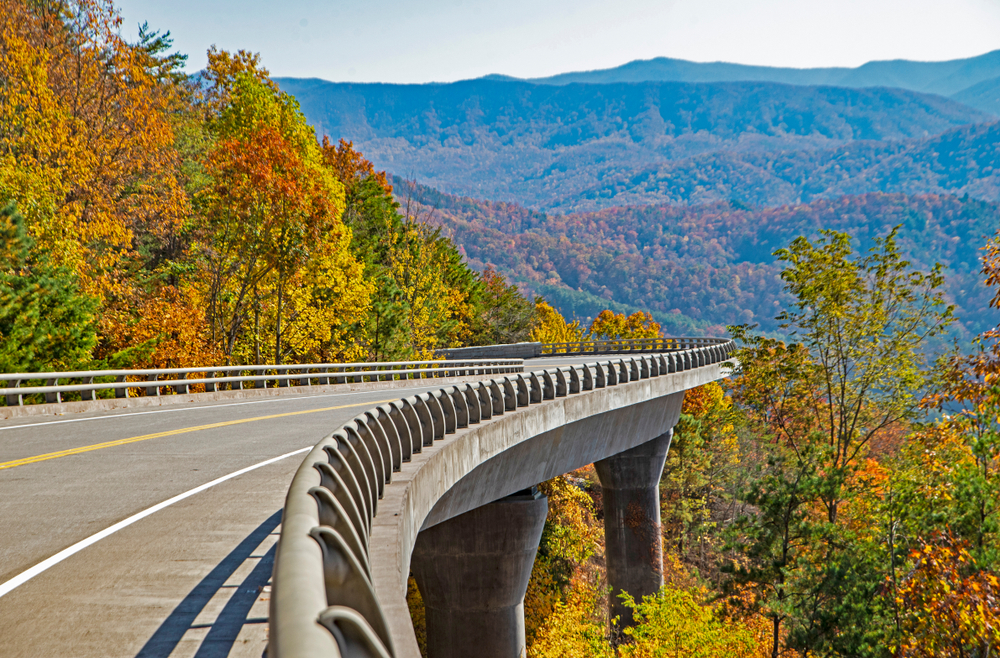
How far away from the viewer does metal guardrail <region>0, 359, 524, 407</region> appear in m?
17.7

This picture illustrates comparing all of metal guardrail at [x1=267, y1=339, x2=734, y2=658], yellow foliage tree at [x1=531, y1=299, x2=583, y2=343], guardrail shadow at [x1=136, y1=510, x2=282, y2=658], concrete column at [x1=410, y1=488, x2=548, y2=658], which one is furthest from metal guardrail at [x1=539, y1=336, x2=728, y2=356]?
guardrail shadow at [x1=136, y1=510, x2=282, y2=658]

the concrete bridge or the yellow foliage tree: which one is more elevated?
the concrete bridge

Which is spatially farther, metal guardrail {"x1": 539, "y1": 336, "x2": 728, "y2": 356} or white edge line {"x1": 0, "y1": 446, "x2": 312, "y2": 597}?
metal guardrail {"x1": 539, "y1": 336, "x2": 728, "y2": 356}

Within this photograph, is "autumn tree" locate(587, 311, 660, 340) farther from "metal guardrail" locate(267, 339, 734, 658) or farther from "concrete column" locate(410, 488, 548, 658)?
"metal guardrail" locate(267, 339, 734, 658)

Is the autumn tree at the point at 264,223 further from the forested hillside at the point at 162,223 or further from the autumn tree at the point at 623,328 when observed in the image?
the autumn tree at the point at 623,328

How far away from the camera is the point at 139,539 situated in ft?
21.6

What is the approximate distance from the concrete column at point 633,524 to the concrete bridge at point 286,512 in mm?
6295

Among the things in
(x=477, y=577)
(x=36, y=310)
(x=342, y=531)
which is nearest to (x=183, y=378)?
(x=36, y=310)

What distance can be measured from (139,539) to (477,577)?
1452 cm

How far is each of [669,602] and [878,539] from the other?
7.59 m

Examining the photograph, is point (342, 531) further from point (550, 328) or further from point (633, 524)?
point (550, 328)

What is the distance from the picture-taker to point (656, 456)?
31875 mm

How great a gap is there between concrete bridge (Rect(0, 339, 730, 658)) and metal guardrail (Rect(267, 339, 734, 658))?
10 mm

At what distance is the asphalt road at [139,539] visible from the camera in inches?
176
